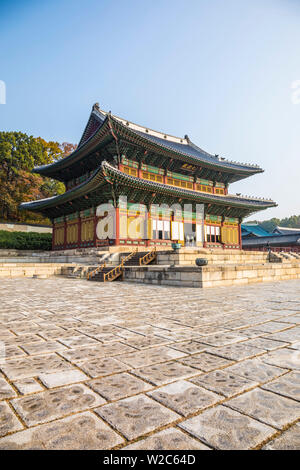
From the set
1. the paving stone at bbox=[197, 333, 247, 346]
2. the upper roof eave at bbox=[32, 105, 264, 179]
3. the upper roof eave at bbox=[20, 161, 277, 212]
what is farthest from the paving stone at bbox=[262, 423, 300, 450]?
the upper roof eave at bbox=[32, 105, 264, 179]

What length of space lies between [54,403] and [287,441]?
138 cm

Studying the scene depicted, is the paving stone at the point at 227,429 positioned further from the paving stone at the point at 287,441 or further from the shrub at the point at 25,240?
the shrub at the point at 25,240

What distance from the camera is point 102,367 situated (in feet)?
7.69

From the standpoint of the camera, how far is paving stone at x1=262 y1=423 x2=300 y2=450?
133 centimetres

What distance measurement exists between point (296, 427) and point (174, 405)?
69 cm


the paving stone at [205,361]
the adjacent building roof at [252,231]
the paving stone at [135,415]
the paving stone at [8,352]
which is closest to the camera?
the paving stone at [135,415]

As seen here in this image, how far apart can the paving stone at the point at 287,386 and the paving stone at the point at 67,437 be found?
118cm

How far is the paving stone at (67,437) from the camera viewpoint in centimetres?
134

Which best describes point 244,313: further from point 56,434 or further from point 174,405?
point 56,434

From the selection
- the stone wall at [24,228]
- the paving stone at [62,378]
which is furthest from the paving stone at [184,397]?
the stone wall at [24,228]

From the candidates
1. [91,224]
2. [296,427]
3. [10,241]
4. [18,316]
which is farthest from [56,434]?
[10,241]

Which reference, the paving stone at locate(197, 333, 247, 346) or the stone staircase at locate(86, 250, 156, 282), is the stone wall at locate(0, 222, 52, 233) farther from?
the paving stone at locate(197, 333, 247, 346)

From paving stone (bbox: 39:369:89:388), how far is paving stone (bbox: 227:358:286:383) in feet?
4.05

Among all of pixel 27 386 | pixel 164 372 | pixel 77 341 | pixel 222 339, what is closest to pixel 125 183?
pixel 77 341
